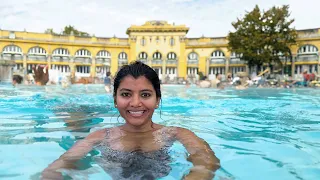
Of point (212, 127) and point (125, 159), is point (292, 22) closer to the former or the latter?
point (212, 127)

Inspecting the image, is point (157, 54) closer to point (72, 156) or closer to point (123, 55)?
point (123, 55)

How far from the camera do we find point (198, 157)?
2.62 metres

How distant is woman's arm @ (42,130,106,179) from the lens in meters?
2.21

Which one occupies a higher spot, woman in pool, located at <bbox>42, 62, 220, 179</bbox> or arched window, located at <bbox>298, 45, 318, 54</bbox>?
arched window, located at <bbox>298, 45, 318, 54</bbox>

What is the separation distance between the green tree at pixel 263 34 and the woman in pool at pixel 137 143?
33907 mm

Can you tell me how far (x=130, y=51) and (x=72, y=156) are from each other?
46807 mm

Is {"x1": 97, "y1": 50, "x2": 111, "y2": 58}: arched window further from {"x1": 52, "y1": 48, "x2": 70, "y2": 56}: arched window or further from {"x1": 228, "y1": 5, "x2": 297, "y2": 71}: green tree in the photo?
{"x1": 228, "y1": 5, "x2": 297, "y2": 71}: green tree

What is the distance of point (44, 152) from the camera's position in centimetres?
316

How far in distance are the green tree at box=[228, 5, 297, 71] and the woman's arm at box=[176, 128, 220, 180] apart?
111ft

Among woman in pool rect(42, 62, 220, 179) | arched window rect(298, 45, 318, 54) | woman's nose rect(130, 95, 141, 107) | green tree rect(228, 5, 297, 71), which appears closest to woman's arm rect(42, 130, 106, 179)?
woman in pool rect(42, 62, 220, 179)

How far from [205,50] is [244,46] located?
35.9 feet

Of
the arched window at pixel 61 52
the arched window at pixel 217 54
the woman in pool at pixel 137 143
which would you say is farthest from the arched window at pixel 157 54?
the woman in pool at pixel 137 143

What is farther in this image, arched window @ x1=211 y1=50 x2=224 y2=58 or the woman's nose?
arched window @ x1=211 y1=50 x2=224 y2=58

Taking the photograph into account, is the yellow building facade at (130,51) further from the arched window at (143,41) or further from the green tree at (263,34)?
the green tree at (263,34)
